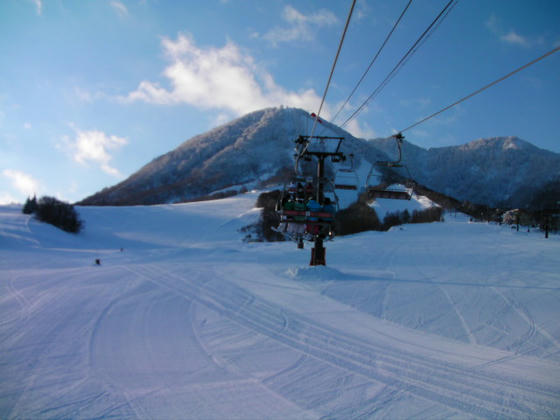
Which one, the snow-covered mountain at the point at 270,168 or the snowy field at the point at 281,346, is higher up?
the snow-covered mountain at the point at 270,168

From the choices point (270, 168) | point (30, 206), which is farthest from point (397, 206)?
point (270, 168)

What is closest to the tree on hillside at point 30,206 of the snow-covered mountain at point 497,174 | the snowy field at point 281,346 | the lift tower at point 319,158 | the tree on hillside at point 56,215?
the tree on hillside at point 56,215

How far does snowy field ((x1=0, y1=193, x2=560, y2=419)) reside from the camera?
356cm

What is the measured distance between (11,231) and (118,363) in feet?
112

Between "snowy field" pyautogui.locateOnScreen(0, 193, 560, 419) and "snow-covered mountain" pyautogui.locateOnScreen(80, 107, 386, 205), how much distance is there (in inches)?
4189

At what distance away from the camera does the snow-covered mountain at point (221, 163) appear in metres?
127

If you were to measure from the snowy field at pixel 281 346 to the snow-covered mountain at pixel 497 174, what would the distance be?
174 meters

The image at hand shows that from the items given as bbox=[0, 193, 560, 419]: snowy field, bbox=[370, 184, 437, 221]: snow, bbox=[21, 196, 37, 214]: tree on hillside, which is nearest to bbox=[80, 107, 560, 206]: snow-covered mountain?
bbox=[370, 184, 437, 221]: snow

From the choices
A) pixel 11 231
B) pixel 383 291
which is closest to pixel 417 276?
pixel 383 291

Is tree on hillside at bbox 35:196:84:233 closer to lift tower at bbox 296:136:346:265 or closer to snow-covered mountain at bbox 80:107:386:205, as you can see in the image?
lift tower at bbox 296:136:346:265

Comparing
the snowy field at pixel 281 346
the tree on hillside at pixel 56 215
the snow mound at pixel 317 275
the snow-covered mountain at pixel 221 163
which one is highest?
the snow-covered mountain at pixel 221 163

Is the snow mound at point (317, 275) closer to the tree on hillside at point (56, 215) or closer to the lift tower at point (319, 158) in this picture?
the lift tower at point (319, 158)

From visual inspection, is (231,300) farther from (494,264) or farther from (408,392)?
(494,264)

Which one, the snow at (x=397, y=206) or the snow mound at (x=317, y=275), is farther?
the snow at (x=397, y=206)
